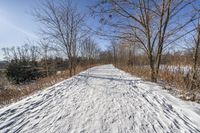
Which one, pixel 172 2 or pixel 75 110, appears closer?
pixel 75 110

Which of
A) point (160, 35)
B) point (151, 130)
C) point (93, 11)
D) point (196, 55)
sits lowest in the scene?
point (151, 130)

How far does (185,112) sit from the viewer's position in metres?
3.81

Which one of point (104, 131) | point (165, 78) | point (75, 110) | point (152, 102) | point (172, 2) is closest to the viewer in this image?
point (104, 131)

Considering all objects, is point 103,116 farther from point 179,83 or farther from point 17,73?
point 17,73

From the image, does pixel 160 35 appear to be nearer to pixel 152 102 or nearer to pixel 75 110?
pixel 152 102

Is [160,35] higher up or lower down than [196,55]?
higher up

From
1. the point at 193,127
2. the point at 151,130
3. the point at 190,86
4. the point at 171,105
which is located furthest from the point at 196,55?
the point at 151,130

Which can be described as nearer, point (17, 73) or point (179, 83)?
point (179, 83)

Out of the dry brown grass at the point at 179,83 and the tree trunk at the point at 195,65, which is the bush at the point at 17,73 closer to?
the dry brown grass at the point at 179,83

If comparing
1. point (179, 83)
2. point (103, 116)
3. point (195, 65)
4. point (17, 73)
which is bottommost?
point (17, 73)

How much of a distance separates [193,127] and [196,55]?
11.1 feet

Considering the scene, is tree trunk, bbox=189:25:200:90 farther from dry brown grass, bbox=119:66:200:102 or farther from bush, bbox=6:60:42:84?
bush, bbox=6:60:42:84

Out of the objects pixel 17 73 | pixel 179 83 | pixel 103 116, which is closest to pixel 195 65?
pixel 179 83

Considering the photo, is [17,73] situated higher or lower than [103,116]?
lower
